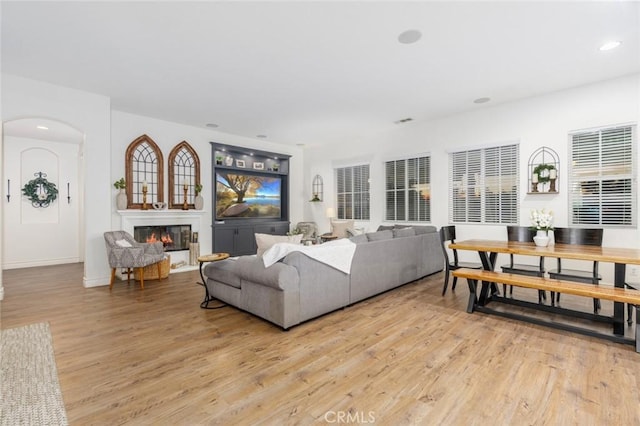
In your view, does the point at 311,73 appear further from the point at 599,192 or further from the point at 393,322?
the point at 599,192

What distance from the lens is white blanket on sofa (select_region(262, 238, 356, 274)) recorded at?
120 inches

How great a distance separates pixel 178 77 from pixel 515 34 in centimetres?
417

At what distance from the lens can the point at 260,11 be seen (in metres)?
2.78

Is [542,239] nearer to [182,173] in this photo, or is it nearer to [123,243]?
[123,243]

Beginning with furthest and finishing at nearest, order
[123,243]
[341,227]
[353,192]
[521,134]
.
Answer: [353,192] → [341,227] → [521,134] → [123,243]

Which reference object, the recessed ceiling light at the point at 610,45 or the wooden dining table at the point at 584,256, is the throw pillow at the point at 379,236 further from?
the recessed ceiling light at the point at 610,45

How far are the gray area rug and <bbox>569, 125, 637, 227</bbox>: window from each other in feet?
21.1

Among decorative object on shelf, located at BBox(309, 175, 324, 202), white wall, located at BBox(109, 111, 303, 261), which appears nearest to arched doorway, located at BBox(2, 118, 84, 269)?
white wall, located at BBox(109, 111, 303, 261)

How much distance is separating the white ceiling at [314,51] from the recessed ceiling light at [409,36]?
0.22 ft

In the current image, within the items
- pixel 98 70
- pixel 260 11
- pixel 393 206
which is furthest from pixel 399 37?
pixel 393 206

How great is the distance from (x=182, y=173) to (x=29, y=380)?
4860mm

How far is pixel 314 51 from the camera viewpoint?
11.4ft

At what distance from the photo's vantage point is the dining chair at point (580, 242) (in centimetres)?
338

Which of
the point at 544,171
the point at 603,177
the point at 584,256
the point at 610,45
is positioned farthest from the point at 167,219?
the point at 603,177
